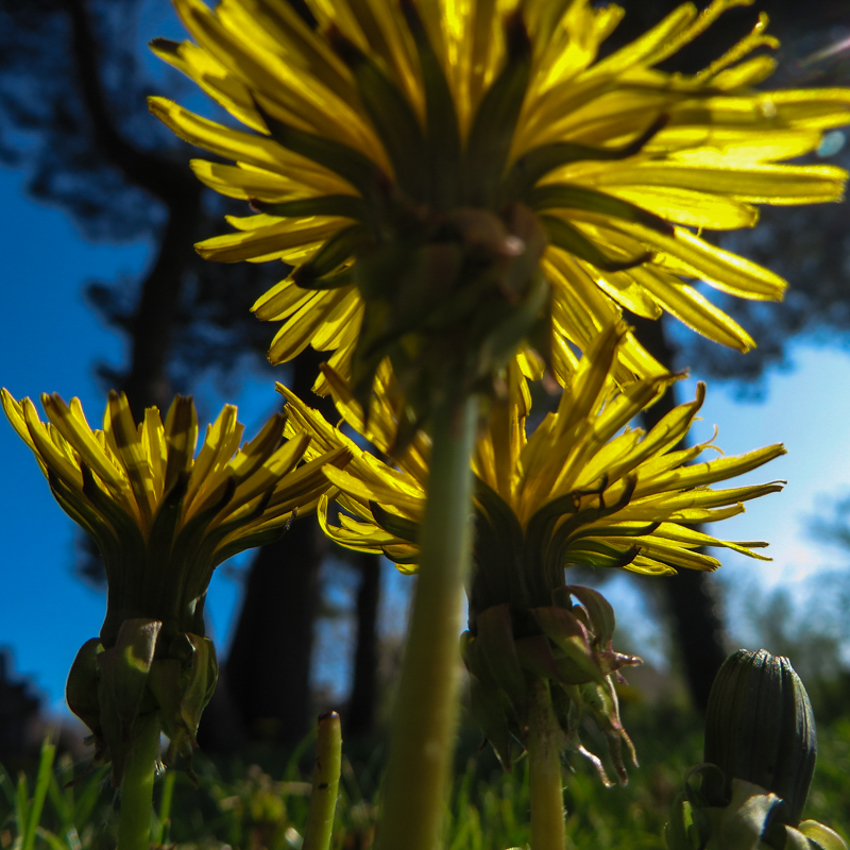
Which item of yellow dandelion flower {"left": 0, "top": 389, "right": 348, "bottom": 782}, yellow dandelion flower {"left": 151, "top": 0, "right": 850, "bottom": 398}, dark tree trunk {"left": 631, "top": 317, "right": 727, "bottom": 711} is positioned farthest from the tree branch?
yellow dandelion flower {"left": 151, "top": 0, "right": 850, "bottom": 398}

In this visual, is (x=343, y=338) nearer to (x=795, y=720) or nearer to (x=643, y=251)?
(x=643, y=251)

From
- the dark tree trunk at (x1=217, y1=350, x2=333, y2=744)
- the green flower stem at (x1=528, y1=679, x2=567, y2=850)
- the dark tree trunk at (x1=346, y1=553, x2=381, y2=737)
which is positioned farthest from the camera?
the dark tree trunk at (x1=346, y1=553, x2=381, y2=737)

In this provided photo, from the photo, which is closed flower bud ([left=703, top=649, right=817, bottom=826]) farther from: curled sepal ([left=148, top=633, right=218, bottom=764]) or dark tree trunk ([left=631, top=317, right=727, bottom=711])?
dark tree trunk ([left=631, top=317, right=727, bottom=711])

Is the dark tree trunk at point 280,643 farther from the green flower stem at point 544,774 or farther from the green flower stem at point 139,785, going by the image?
the green flower stem at point 544,774

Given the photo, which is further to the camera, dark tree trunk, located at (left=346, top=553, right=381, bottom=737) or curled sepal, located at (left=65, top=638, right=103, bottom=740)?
dark tree trunk, located at (left=346, top=553, right=381, bottom=737)

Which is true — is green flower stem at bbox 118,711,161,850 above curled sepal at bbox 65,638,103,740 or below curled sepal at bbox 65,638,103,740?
below

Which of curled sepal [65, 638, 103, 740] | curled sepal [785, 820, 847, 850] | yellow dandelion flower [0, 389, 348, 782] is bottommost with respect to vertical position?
curled sepal [785, 820, 847, 850]

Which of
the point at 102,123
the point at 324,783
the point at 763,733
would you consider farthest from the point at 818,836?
the point at 102,123

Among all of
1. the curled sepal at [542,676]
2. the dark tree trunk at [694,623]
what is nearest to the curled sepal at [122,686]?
the curled sepal at [542,676]
